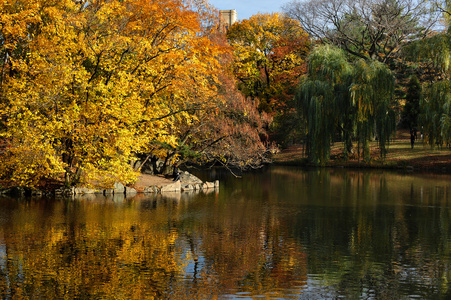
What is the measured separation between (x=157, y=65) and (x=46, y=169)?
6.94 meters

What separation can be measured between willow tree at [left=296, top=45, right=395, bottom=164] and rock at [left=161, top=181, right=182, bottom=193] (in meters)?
14.1

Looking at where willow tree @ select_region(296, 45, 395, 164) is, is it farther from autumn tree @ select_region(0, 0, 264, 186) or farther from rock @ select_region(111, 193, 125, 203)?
rock @ select_region(111, 193, 125, 203)

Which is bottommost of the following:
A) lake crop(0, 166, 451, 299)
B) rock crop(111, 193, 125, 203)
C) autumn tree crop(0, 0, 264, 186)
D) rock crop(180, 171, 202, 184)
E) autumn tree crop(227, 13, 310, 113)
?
lake crop(0, 166, 451, 299)

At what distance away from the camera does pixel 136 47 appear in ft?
74.6

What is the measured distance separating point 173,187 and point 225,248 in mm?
13835

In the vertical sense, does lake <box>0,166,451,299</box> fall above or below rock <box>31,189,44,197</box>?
below

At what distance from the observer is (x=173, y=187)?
83.7ft

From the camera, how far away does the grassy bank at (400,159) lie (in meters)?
40.6

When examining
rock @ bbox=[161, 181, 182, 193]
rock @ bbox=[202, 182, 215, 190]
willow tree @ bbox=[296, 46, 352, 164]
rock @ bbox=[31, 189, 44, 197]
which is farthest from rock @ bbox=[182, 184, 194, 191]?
willow tree @ bbox=[296, 46, 352, 164]

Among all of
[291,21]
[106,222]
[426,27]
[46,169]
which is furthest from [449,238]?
[291,21]

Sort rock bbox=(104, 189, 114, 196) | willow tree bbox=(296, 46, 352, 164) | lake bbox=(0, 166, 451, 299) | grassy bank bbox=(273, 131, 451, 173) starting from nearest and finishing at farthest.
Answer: lake bbox=(0, 166, 451, 299), rock bbox=(104, 189, 114, 196), willow tree bbox=(296, 46, 352, 164), grassy bank bbox=(273, 131, 451, 173)

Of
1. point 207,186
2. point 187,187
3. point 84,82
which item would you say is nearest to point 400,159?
point 207,186

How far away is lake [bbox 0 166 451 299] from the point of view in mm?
8625

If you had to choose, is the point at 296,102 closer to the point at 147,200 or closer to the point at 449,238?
the point at 147,200
